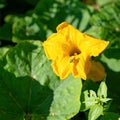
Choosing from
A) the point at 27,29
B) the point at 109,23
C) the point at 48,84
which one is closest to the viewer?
the point at 48,84

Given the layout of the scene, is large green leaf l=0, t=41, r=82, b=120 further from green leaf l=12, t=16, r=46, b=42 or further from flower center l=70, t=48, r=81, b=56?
green leaf l=12, t=16, r=46, b=42

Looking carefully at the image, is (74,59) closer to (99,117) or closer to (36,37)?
(99,117)

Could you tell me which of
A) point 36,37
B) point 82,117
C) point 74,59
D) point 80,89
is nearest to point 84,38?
point 74,59

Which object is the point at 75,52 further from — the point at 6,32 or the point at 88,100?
the point at 6,32

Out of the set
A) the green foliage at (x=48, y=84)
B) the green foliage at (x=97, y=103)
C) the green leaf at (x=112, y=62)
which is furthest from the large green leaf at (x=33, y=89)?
the green leaf at (x=112, y=62)

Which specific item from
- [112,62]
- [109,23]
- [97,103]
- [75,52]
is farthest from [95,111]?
[109,23]

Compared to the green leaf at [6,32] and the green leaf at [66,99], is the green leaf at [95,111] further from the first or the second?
the green leaf at [6,32]
